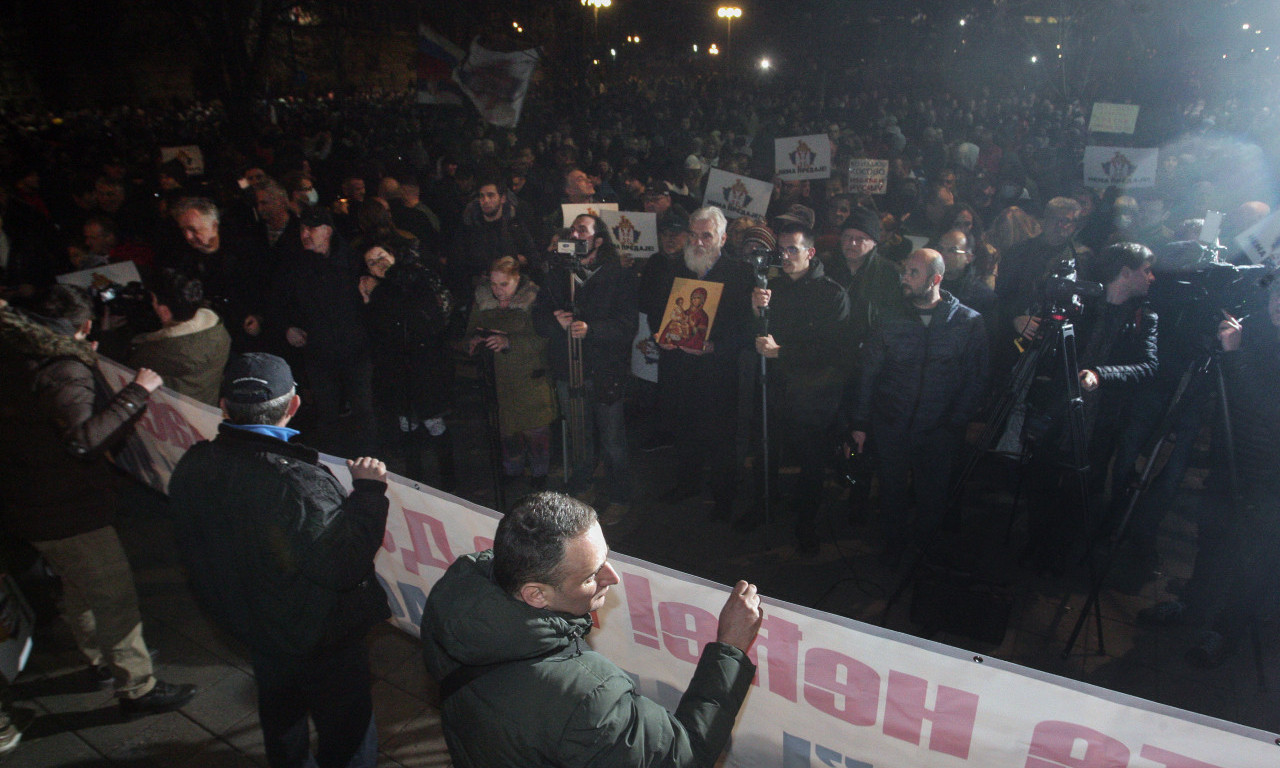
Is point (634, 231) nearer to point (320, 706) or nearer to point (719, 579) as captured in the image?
point (719, 579)

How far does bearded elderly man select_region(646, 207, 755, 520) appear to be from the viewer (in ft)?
15.6

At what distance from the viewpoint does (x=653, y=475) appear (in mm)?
5879

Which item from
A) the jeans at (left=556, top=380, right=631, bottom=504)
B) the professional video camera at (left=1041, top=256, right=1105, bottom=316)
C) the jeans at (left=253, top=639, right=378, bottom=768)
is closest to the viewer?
the jeans at (left=253, top=639, right=378, bottom=768)

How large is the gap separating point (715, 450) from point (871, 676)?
9.69ft

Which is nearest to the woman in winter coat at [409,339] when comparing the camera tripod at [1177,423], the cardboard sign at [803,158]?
the camera tripod at [1177,423]

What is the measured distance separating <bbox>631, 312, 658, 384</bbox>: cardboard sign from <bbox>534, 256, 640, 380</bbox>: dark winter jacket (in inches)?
30.3

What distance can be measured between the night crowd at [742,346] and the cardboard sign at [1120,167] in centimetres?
63

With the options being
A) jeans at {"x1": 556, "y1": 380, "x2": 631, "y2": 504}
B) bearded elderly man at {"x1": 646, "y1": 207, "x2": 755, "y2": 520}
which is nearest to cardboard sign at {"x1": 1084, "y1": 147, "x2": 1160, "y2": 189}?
bearded elderly man at {"x1": 646, "y1": 207, "x2": 755, "y2": 520}

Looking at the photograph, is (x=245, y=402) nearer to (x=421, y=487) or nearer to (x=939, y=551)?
(x=421, y=487)

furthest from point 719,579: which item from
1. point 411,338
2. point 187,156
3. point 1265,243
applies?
point 187,156

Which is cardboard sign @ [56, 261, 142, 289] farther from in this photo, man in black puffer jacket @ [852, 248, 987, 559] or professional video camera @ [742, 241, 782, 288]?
man in black puffer jacket @ [852, 248, 987, 559]

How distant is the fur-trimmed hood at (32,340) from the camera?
113 inches

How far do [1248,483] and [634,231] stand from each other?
204 inches

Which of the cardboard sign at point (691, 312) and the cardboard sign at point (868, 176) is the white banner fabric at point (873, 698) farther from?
the cardboard sign at point (868, 176)
